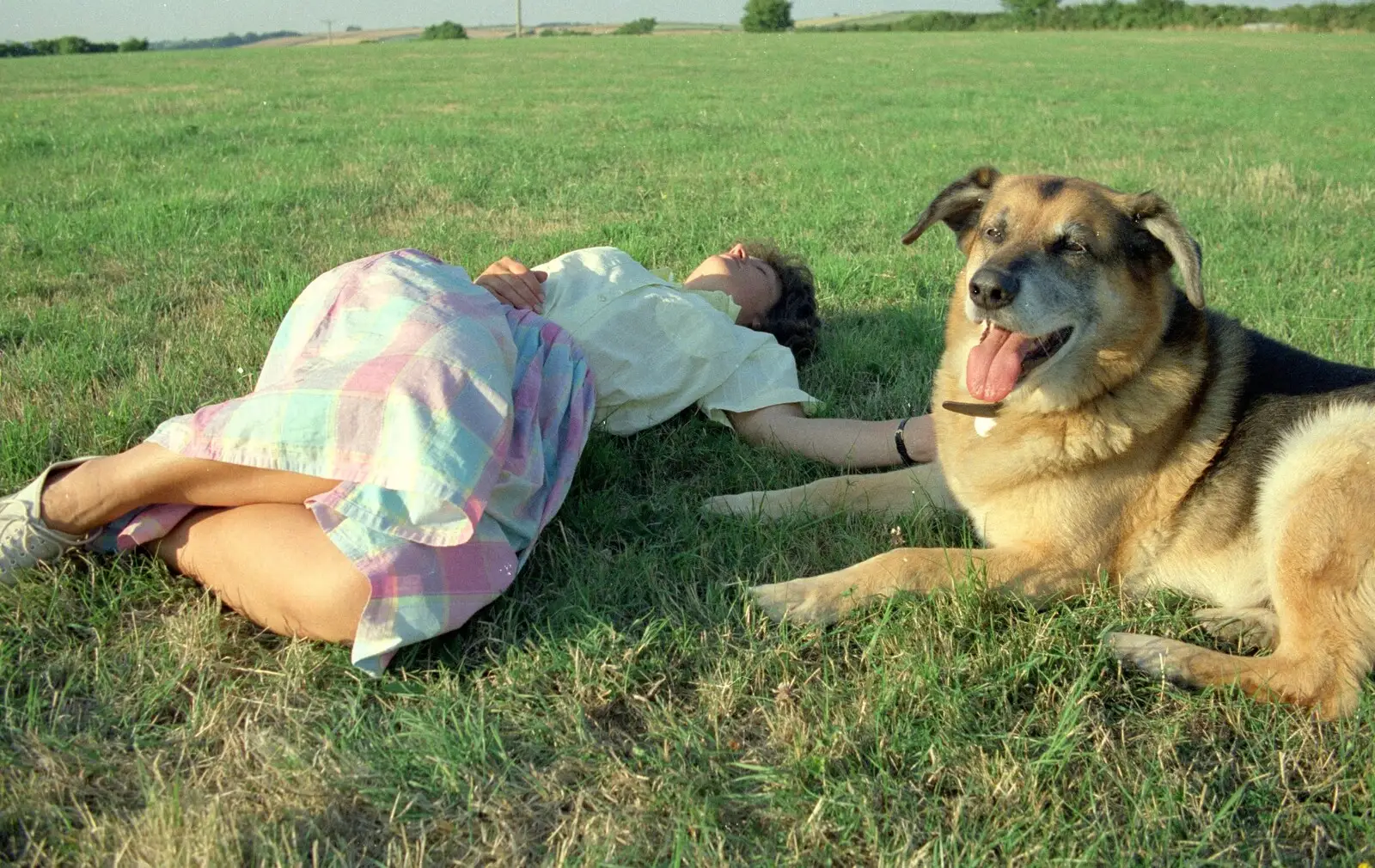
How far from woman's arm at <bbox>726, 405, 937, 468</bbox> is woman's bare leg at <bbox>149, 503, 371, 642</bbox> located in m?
2.11

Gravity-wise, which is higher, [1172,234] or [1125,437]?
[1172,234]

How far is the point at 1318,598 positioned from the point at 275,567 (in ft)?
10.2

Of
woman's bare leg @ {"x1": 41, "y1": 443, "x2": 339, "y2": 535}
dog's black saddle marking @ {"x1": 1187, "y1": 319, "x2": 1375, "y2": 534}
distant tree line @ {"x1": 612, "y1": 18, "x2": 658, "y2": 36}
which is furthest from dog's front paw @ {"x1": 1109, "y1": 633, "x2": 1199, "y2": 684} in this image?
distant tree line @ {"x1": 612, "y1": 18, "x2": 658, "y2": 36}

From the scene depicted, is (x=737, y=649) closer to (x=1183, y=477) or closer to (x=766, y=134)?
(x=1183, y=477)

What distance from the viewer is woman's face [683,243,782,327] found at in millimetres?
5145

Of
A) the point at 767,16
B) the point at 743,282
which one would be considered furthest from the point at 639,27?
the point at 743,282

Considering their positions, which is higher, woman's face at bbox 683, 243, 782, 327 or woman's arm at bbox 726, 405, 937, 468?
woman's face at bbox 683, 243, 782, 327

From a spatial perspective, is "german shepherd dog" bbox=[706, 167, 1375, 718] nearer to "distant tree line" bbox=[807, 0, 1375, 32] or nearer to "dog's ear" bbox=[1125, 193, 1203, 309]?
"dog's ear" bbox=[1125, 193, 1203, 309]

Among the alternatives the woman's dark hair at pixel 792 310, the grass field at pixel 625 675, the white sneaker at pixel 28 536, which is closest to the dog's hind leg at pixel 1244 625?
the grass field at pixel 625 675

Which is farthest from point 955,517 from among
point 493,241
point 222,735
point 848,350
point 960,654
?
point 493,241

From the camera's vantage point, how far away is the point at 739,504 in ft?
12.6

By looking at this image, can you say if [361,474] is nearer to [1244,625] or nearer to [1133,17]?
[1244,625]

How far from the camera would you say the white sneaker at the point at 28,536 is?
2943 millimetres

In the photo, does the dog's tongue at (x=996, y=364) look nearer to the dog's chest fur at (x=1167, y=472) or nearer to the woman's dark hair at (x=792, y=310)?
the dog's chest fur at (x=1167, y=472)
